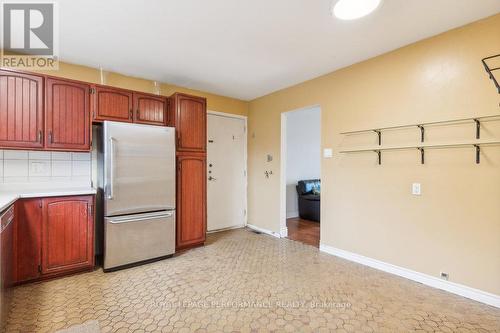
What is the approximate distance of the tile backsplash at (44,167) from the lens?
2.65 meters

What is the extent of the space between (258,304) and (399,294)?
1300 millimetres

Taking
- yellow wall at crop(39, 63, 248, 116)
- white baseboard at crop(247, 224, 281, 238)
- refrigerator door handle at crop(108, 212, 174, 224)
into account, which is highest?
yellow wall at crop(39, 63, 248, 116)

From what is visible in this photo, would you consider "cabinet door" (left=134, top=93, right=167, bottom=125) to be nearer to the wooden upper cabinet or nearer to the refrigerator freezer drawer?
the wooden upper cabinet

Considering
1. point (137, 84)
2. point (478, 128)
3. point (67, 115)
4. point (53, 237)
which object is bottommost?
point (53, 237)

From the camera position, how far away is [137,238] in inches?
110

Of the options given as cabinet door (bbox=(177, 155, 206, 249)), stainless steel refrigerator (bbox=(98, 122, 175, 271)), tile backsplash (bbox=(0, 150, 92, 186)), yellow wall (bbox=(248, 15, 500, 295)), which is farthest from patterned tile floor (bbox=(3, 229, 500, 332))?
tile backsplash (bbox=(0, 150, 92, 186))

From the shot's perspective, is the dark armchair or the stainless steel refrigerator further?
the dark armchair

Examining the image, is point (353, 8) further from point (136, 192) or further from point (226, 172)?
point (226, 172)

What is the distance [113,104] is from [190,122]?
0.94 meters

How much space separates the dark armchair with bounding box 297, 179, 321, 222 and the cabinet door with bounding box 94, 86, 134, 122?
3747 mm

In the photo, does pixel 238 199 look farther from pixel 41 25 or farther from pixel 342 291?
pixel 41 25

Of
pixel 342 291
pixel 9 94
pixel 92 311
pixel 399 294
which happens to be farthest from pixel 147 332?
pixel 9 94

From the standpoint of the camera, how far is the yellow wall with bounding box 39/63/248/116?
9.75ft

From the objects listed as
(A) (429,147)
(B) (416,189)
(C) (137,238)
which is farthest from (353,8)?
(C) (137,238)
